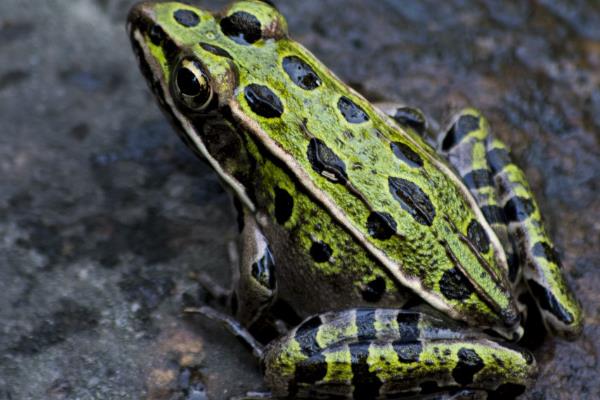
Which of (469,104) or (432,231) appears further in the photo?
(469,104)

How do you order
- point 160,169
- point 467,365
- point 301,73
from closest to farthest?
point 467,365 < point 301,73 < point 160,169

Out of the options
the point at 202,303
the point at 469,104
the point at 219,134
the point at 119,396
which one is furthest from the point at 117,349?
the point at 469,104

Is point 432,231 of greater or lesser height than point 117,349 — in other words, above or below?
above

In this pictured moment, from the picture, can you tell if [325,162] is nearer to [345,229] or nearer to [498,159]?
[345,229]

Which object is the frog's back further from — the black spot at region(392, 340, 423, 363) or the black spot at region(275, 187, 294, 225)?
the black spot at region(392, 340, 423, 363)

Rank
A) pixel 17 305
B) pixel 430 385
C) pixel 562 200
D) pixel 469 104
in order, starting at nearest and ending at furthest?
pixel 430 385 < pixel 17 305 < pixel 562 200 < pixel 469 104

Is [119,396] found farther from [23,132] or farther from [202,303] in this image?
[23,132]

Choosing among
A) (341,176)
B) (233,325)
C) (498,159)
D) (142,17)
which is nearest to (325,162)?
(341,176)

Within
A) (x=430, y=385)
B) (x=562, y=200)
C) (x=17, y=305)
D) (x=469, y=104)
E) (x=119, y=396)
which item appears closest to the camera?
(x=430, y=385)

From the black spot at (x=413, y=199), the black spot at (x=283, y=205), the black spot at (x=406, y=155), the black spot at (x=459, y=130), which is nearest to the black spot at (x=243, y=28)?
the black spot at (x=283, y=205)
